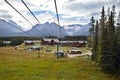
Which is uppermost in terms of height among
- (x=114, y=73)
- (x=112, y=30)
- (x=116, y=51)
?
(x=112, y=30)

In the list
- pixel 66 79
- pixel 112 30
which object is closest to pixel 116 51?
pixel 112 30

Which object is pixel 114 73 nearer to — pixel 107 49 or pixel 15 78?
pixel 107 49

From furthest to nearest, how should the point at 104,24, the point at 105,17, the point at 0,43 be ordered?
1. the point at 0,43
2. the point at 105,17
3. the point at 104,24

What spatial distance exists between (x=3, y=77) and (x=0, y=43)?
5895 inches

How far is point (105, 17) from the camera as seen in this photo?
226ft

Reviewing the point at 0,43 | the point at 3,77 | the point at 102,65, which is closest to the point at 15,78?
the point at 3,77

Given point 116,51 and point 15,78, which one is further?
point 116,51

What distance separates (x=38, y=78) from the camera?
43781 millimetres

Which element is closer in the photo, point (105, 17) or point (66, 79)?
point (66, 79)

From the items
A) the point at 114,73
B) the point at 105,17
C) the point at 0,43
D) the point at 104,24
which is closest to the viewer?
the point at 114,73

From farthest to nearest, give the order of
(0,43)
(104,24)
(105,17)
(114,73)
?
(0,43)
(105,17)
(104,24)
(114,73)

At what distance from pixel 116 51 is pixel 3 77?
27618 mm

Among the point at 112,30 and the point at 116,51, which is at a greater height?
the point at 112,30

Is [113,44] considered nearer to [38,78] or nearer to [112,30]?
[112,30]
